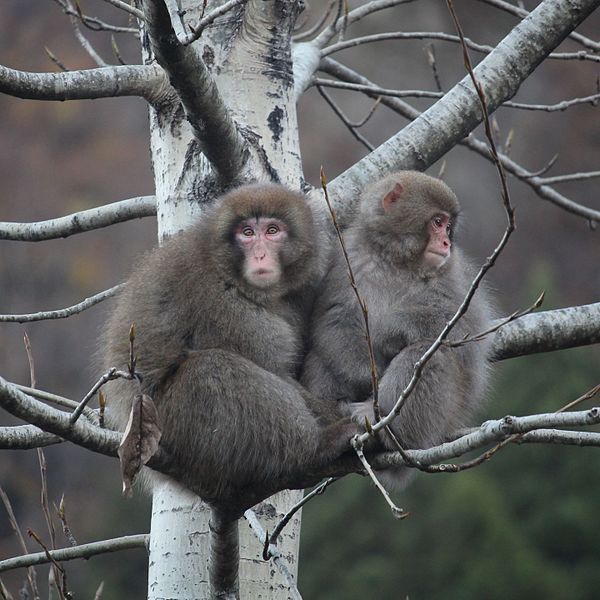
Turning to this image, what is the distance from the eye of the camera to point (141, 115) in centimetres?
2328

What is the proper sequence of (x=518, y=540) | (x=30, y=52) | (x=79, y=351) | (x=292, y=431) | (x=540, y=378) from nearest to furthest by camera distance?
(x=292, y=431)
(x=518, y=540)
(x=540, y=378)
(x=79, y=351)
(x=30, y=52)

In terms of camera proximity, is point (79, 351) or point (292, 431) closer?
point (292, 431)

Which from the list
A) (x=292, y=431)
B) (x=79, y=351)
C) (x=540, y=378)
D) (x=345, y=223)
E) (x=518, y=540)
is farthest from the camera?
(x=79, y=351)

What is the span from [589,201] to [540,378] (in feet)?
32.1

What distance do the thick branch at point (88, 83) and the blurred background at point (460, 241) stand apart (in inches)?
86.9

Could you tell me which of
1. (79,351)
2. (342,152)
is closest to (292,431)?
(79,351)

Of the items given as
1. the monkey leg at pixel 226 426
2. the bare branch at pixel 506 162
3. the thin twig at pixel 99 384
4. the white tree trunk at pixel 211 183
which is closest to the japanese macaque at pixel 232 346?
the monkey leg at pixel 226 426

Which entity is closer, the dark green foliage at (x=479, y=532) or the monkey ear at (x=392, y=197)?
the monkey ear at (x=392, y=197)

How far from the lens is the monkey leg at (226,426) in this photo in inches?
169

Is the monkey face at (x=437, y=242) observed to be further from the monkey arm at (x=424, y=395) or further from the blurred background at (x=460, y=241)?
the blurred background at (x=460, y=241)

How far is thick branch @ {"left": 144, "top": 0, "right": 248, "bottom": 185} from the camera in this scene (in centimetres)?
377

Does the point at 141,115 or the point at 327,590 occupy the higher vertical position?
the point at 141,115

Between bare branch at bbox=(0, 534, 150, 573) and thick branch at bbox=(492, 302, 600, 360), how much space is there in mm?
1869

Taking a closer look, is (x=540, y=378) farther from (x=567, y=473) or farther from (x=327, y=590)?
(x=327, y=590)
